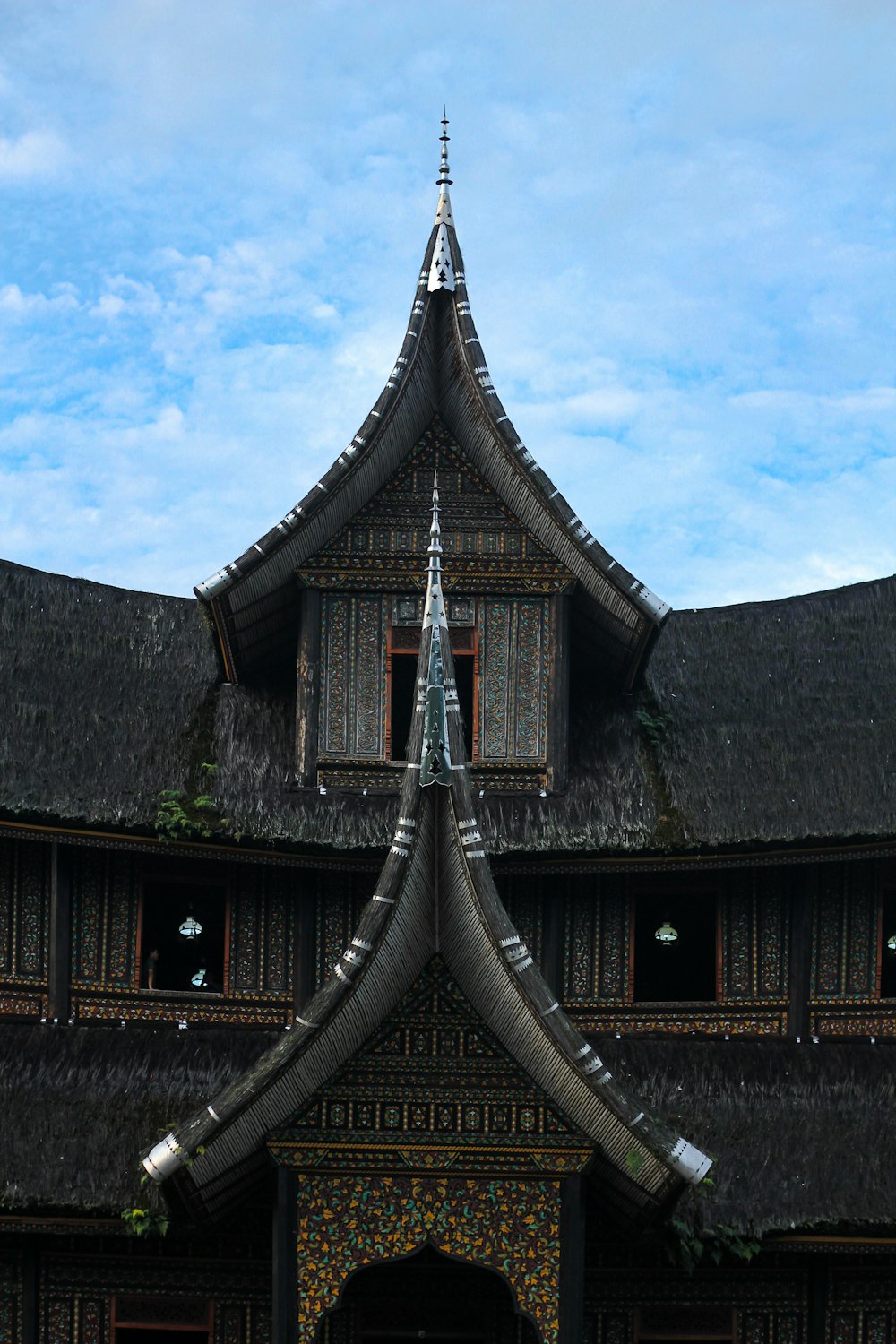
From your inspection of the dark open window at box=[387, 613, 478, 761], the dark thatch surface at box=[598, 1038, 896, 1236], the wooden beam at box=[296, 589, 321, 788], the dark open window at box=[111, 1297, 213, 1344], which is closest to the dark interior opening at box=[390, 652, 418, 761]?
the dark open window at box=[387, 613, 478, 761]

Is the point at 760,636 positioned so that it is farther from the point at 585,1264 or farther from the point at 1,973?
the point at 1,973

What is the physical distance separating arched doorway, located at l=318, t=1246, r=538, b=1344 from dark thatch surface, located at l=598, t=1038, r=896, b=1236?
2037mm

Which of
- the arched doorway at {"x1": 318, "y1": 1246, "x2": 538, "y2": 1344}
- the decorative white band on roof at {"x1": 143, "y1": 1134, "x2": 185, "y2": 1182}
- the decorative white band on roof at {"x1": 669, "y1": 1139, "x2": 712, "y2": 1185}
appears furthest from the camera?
the arched doorway at {"x1": 318, "y1": 1246, "x2": 538, "y2": 1344}

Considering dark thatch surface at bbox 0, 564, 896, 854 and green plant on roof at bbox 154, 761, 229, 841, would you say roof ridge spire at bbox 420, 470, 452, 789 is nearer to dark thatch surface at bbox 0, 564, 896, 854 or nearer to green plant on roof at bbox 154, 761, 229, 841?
dark thatch surface at bbox 0, 564, 896, 854

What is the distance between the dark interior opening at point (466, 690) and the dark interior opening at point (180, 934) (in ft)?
9.53

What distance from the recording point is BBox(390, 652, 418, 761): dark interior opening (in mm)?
17469

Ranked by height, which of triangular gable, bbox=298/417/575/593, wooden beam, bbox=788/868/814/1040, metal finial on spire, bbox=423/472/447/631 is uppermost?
triangular gable, bbox=298/417/575/593

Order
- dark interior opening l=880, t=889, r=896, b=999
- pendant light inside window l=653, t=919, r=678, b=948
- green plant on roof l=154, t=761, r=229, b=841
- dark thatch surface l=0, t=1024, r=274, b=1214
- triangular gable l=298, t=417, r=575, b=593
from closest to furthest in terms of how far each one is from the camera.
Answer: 1. dark thatch surface l=0, t=1024, r=274, b=1214
2. green plant on roof l=154, t=761, r=229, b=841
3. pendant light inside window l=653, t=919, r=678, b=948
4. dark interior opening l=880, t=889, r=896, b=999
5. triangular gable l=298, t=417, r=575, b=593

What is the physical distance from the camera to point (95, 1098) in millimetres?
15953

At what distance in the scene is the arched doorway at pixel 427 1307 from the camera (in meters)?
15.5

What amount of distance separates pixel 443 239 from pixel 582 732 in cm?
518

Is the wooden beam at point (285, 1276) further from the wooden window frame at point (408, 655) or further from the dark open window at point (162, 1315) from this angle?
the wooden window frame at point (408, 655)

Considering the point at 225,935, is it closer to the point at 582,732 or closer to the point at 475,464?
the point at 582,732

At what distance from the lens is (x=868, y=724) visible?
17.8 metres
